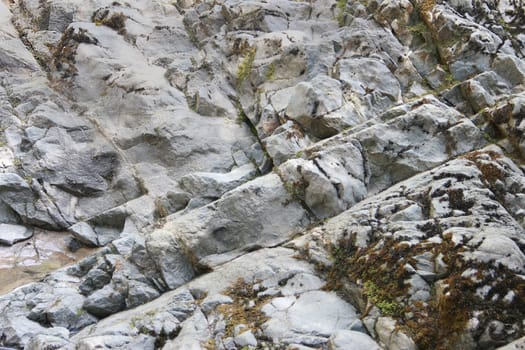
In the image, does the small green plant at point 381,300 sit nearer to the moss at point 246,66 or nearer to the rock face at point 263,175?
the rock face at point 263,175

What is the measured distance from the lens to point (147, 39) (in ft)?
66.0

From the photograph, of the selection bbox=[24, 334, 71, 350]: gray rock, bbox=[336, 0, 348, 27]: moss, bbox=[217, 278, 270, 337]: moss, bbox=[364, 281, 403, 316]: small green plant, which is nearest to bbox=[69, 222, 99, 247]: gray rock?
bbox=[24, 334, 71, 350]: gray rock

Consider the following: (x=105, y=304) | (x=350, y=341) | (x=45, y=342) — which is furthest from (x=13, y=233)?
(x=350, y=341)

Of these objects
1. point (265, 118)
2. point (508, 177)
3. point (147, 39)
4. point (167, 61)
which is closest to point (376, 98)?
point (265, 118)

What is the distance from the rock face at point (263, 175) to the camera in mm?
7637

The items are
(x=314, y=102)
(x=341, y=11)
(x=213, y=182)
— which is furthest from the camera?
(x=341, y=11)

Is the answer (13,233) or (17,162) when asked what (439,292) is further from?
(17,162)

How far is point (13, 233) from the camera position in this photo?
13641 millimetres

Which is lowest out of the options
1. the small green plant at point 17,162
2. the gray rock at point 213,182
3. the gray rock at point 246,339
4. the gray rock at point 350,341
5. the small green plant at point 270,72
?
the small green plant at point 17,162

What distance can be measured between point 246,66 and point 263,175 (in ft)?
20.0

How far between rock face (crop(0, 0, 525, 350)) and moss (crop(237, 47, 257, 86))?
9 centimetres

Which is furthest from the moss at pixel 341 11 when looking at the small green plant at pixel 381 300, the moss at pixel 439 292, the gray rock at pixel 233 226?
the small green plant at pixel 381 300

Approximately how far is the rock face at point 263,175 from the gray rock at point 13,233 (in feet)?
0.21

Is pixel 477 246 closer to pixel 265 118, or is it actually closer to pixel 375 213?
pixel 375 213
